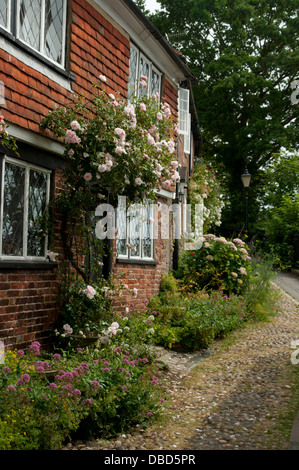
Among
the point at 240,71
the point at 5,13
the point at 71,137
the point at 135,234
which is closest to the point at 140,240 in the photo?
the point at 135,234

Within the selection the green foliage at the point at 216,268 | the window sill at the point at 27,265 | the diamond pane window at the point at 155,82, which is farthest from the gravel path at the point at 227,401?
the diamond pane window at the point at 155,82

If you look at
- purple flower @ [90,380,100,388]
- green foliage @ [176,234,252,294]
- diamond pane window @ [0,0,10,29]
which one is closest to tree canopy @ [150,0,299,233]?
green foliage @ [176,234,252,294]

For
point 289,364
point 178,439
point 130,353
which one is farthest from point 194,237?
point 178,439

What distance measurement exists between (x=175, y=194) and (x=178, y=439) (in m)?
8.73

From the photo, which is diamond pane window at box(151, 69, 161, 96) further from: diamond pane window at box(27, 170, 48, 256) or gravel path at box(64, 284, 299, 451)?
gravel path at box(64, 284, 299, 451)

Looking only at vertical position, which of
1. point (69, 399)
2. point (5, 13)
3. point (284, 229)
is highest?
point (5, 13)

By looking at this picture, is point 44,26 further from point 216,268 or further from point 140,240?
point 216,268

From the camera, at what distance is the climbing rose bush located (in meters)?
6.33

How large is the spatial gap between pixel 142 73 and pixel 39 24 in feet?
12.8

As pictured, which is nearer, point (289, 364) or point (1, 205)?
point (1, 205)

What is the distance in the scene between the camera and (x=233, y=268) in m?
12.0

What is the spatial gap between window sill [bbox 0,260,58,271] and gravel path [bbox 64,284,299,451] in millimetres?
2122

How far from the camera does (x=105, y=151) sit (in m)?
6.43

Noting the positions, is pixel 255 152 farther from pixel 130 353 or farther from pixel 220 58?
pixel 130 353
